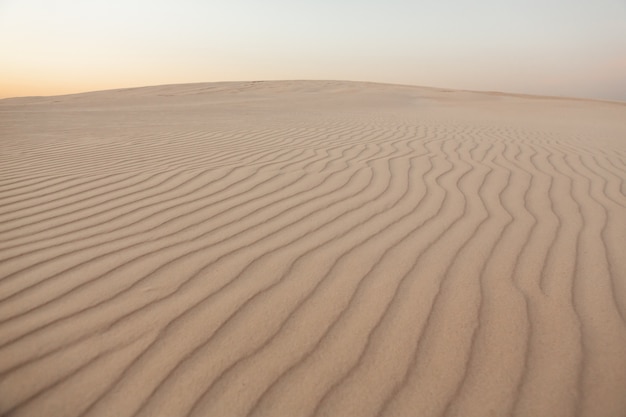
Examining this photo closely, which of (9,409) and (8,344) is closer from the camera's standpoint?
(9,409)

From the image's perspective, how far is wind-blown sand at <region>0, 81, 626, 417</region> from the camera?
57.2 inches

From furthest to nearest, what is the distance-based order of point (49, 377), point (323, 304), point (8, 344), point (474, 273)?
1. point (474, 273)
2. point (323, 304)
3. point (8, 344)
4. point (49, 377)

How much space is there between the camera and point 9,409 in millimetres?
1387

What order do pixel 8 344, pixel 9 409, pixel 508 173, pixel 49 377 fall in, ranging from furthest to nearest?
pixel 508 173 → pixel 8 344 → pixel 49 377 → pixel 9 409

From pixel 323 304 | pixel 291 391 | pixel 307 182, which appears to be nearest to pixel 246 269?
pixel 323 304

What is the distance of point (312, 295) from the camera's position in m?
1.95

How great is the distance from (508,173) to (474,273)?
2252mm

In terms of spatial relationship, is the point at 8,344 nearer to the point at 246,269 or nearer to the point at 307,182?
the point at 246,269

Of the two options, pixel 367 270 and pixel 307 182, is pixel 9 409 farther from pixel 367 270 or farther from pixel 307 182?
pixel 307 182

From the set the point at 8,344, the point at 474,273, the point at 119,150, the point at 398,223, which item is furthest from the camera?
the point at 119,150

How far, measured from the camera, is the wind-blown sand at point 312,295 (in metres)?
1.45

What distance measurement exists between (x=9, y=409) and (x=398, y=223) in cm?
207

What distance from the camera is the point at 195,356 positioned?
159 centimetres

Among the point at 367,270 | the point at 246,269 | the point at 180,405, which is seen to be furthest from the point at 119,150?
the point at 180,405
